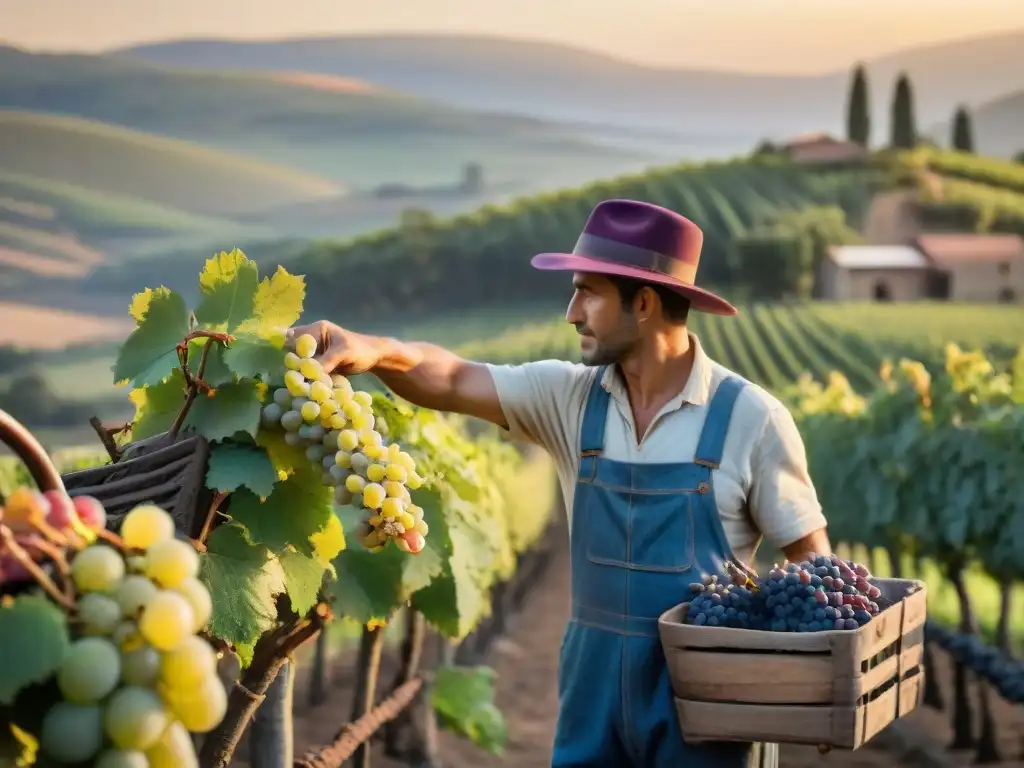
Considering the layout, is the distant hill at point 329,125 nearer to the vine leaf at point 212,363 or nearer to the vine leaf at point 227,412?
the vine leaf at point 212,363

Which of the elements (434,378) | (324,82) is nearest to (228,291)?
Answer: (434,378)

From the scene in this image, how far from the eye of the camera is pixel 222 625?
1800 mm

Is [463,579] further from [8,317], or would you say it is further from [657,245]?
[8,317]

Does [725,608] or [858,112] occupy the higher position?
[725,608]

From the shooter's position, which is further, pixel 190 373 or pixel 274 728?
pixel 274 728

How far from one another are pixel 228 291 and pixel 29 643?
2.64 feet

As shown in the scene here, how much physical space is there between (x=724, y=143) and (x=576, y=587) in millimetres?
9666

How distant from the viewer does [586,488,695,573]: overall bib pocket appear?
7.38ft

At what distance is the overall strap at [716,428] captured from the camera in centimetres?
226

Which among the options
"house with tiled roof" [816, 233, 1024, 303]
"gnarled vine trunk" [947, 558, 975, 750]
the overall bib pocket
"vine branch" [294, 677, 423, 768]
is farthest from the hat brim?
"house with tiled roof" [816, 233, 1024, 303]

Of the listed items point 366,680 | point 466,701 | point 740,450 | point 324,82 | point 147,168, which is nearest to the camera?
point 740,450

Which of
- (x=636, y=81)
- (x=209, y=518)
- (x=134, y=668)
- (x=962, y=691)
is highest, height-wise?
(x=134, y=668)

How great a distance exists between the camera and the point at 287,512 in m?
1.79

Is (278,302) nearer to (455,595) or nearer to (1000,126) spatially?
(455,595)
